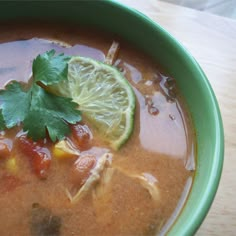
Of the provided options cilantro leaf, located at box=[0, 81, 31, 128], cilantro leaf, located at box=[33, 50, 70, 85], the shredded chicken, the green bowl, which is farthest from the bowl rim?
cilantro leaf, located at box=[0, 81, 31, 128]

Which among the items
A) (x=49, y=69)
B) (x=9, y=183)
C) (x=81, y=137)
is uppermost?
(x=49, y=69)

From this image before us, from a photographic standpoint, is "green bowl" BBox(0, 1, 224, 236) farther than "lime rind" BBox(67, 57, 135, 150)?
No

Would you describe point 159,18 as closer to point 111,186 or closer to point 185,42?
point 185,42

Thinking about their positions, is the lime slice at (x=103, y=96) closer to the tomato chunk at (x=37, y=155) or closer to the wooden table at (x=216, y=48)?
the tomato chunk at (x=37, y=155)

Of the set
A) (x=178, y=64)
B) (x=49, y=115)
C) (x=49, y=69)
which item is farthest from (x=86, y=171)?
(x=178, y=64)

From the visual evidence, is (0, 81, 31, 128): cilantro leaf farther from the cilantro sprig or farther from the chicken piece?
the chicken piece

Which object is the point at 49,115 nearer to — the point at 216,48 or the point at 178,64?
the point at 178,64
